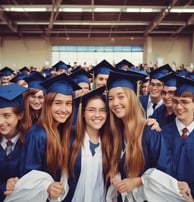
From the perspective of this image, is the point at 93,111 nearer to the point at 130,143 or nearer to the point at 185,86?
the point at 130,143

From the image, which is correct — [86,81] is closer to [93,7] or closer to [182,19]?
[93,7]

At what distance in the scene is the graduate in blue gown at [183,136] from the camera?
2410 millimetres

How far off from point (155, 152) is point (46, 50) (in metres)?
A: 20.1

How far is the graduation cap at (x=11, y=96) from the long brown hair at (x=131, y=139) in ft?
2.71

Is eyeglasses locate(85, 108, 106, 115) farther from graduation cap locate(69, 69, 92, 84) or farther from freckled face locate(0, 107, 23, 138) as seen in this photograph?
graduation cap locate(69, 69, 92, 84)

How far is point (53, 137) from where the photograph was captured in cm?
233

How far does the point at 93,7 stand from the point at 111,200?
10.0 meters

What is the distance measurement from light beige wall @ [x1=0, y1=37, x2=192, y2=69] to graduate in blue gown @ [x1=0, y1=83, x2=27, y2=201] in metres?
19.1

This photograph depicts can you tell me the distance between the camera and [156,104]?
13.7 feet

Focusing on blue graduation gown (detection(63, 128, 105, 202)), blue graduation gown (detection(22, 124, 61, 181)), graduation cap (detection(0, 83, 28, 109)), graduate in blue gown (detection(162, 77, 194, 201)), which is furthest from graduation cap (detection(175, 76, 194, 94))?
graduation cap (detection(0, 83, 28, 109))

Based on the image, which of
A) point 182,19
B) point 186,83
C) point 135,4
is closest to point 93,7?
point 135,4

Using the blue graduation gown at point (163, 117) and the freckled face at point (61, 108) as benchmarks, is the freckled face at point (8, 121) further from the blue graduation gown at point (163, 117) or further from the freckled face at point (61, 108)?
the blue graduation gown at point (163, 117)

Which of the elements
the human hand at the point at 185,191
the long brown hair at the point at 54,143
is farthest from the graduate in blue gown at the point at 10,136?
the human hand at the point at 185,191

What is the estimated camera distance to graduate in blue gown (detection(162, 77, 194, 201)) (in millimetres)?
2410
